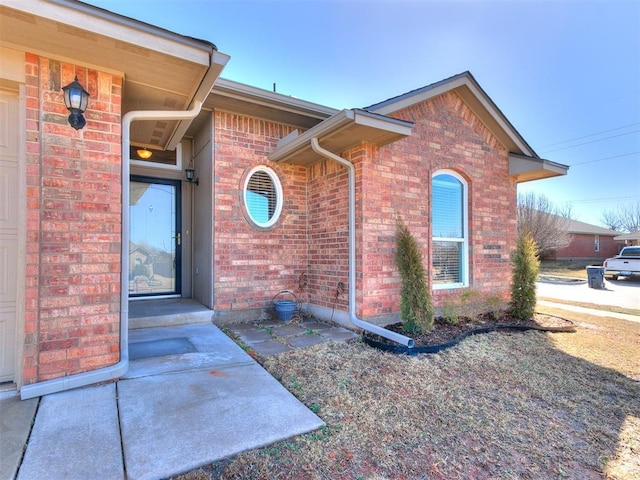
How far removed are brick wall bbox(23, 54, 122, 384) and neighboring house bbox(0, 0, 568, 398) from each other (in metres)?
0.01

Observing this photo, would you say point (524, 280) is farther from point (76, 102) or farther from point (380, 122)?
point (76, 102)

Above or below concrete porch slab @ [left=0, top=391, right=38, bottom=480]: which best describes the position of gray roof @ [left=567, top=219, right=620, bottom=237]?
above

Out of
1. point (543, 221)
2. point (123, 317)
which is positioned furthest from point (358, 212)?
point (543, 221)

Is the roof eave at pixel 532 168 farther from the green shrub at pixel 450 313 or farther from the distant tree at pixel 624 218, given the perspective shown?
the distant tree at pixel 624 218

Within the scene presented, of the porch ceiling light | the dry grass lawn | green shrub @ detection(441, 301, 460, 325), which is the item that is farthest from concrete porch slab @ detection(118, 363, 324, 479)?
the porch ceiling light

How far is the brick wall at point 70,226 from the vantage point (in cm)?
266

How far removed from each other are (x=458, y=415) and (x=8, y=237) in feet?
13.2

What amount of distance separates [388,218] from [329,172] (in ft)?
4.29

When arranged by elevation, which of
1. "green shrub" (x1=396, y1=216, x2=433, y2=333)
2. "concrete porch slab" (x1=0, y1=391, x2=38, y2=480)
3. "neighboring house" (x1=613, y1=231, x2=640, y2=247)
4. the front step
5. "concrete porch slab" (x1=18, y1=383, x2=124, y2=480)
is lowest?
"concrete porch slab" (x1=18, y1=383, x2=124, y2=480)

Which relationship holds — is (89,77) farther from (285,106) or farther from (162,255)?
(162,255)

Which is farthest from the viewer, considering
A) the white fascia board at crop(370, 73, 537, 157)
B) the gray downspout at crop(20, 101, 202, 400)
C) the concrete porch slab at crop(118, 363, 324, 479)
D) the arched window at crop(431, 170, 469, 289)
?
the arched window at crop(431, 170, 469, 289)

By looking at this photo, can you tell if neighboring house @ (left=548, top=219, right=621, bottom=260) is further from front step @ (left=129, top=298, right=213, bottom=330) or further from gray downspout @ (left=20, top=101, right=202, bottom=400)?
gray downspout @ (left=20, top=101, right=202, bottom=400)

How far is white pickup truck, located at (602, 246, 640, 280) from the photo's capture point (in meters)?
15.4

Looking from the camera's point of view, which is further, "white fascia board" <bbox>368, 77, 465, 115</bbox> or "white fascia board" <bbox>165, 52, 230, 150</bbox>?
"white fascia board" <bbox>368, 77, 465, 115</bbox>
